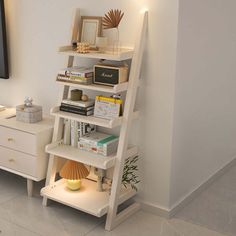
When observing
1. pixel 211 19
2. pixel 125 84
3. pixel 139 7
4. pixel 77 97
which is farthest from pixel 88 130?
pixel 211 19

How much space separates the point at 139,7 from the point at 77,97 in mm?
734

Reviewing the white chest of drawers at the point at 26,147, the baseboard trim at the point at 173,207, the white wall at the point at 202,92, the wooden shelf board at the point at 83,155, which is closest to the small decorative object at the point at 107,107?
the wooden shelf board at the point at 83,155

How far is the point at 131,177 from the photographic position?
302cm

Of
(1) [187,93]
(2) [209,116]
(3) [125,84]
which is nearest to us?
(3) [125,84]

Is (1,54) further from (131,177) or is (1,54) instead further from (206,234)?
(206,234)

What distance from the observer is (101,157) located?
9.21 feet

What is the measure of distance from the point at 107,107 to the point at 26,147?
0.72m

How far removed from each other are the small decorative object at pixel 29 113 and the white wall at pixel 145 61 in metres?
0.17

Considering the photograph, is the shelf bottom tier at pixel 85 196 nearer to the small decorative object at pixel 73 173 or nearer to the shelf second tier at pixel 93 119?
the small decorative object at pixel 73 173

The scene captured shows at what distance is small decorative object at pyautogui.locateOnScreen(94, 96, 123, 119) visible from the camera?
8.92 ft

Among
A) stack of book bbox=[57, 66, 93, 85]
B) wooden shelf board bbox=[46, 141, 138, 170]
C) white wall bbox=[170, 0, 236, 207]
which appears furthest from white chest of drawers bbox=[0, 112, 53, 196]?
white wall bbox=[170, 0, 236, 207]

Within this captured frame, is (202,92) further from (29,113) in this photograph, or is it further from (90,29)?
(29,113)

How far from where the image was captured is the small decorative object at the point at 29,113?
3178mm

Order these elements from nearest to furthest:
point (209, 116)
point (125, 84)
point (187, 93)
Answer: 1. point (125, 84)
2. point (187, 93)
3. point (209, 116)
